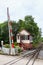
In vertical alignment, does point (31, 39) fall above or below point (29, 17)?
below

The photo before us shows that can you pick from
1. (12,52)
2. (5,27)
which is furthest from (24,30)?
(12,52)

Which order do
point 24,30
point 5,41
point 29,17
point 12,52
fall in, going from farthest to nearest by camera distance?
1. point 29,17
2. point 24,30
3. point 5,41
4. point 12,52

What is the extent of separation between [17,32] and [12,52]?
1631cm

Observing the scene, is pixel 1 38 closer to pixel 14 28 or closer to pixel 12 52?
pixel 14 28

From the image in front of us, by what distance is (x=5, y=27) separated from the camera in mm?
31250

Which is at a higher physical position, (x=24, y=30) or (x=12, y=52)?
(x=24, y=30)

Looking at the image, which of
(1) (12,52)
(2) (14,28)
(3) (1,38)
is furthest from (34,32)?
(1) (12,52)

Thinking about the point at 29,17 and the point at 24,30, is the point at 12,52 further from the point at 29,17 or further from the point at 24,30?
the point at 29,17

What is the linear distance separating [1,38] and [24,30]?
13.2 feet

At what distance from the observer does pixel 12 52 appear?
16.5 metres

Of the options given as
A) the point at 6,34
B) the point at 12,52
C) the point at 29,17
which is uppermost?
the point at 29,17

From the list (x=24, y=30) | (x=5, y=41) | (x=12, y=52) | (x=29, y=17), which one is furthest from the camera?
(x=29, y=17)

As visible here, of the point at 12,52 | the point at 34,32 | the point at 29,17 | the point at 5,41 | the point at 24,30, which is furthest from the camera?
the point at 29,17

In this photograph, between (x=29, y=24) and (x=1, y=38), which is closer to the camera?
(x=1, y=38)
